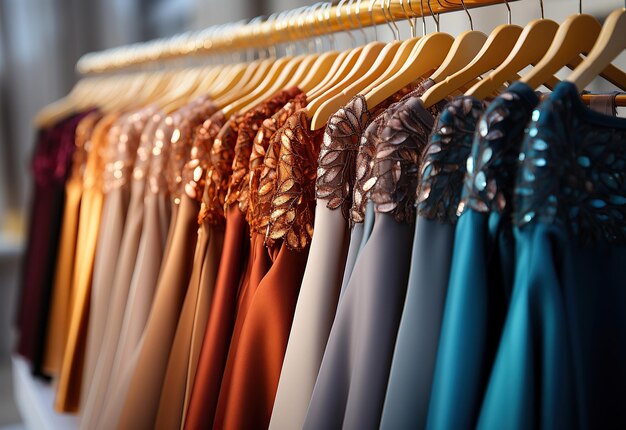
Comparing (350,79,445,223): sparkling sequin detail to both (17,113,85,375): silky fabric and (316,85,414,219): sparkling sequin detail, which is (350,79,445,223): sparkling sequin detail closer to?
(316,85,414,219): sparkling sequin detail

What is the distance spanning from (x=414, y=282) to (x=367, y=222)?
9cm

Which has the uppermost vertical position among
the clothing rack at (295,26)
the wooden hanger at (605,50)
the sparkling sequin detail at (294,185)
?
the clothing rack at (295,26)

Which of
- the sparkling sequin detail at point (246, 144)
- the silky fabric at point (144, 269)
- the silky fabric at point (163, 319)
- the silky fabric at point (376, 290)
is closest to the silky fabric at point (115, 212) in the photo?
the silky fabric at point (144, 269)

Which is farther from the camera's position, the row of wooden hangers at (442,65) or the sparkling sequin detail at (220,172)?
the sparkling sequin detail at (220,172)

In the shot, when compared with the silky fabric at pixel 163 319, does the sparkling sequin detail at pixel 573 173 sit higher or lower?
higher

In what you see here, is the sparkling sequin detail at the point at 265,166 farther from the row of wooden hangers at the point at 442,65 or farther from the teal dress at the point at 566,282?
the teal dress at the point at 566,282

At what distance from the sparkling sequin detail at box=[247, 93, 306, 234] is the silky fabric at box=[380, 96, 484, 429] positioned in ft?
0.77

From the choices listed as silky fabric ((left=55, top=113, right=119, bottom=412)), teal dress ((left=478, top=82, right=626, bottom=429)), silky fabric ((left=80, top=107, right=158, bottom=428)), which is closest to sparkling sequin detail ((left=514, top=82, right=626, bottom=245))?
teal dress ((left=478, top=82, right=626, bottom=429))

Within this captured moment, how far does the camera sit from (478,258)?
Answer: 0.60m

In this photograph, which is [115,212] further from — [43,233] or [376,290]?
[376,290]

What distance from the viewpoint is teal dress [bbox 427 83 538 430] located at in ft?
1.92

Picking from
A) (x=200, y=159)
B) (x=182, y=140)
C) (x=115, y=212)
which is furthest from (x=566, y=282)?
(x=115, y=212)

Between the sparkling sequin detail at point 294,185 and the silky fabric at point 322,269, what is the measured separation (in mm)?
49

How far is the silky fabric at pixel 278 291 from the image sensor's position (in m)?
0.81
